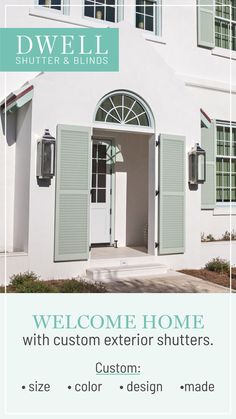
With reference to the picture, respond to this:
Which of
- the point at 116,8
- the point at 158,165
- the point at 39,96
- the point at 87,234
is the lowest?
the point at 87,234

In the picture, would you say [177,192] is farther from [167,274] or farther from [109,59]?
[109,59]

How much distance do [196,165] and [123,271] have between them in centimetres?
287

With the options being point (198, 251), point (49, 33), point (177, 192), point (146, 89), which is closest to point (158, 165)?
point (177, 192)

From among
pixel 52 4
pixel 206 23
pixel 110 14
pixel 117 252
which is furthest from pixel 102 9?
pixel 117 252

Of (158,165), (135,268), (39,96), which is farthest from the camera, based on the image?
(158,165)

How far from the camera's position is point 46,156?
23.6ft

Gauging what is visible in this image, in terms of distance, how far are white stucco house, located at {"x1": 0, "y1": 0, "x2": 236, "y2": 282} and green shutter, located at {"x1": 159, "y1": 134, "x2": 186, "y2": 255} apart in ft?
0.07

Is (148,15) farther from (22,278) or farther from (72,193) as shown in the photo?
(22,278)

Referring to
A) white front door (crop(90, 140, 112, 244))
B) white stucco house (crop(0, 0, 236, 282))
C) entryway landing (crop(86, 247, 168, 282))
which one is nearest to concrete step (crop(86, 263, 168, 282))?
entryway landing (crop(86, 247, 168, 282))

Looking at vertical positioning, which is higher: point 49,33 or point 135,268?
point 49,33

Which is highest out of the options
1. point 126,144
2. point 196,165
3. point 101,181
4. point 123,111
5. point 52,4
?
point 52,4

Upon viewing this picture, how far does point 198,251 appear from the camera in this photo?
9.07m

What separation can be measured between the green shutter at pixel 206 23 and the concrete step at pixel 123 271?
21.1ft

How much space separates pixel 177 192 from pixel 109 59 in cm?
313
